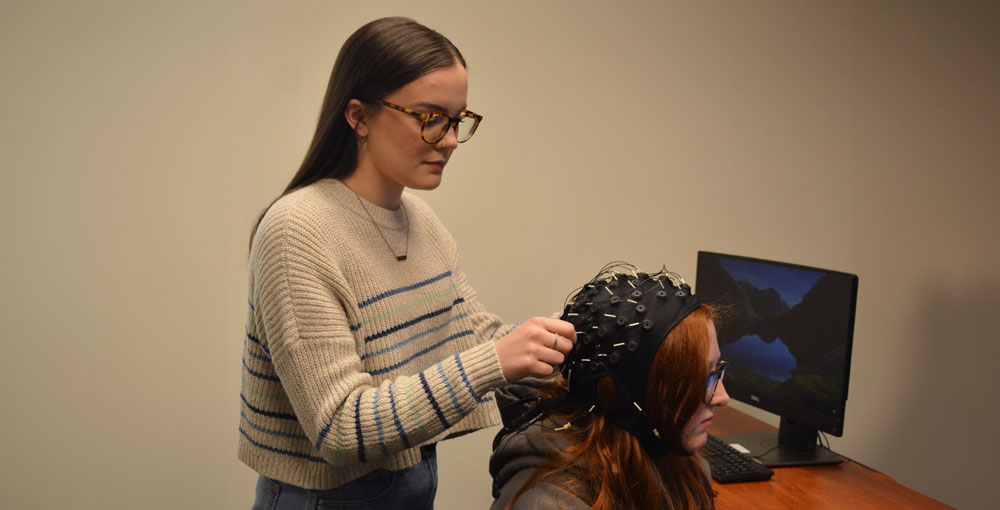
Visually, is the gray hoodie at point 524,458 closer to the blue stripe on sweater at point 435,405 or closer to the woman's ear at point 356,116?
the blue stripe on sweater at point 435,405

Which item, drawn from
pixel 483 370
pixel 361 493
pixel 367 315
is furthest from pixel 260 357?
pixel 483 370

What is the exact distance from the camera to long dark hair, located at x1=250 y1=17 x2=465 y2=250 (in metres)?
1.32

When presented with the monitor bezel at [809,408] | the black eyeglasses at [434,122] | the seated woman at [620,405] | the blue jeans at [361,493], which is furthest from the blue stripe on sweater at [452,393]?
the monitor bezel at [809,408]

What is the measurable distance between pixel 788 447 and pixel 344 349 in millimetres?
1493

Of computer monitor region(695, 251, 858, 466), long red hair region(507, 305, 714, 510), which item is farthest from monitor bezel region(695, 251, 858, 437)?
long red hair region(507, 305, 714, 510)

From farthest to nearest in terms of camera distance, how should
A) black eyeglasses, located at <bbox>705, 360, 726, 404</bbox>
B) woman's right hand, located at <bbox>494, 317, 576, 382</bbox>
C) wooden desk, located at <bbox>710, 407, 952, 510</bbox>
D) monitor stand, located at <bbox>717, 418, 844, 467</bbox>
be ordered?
monitor stand, located at <bbox>717, 418, 844, 467</bbox>, wooden desk, located at <bbox>710, 407, 952, 510</bbox>, black eyeglasses, located at <bbox>705, 360, 726, 404</bbox>, woman's right hand, located at <bbox>494, 317, 576, 382</bbox>

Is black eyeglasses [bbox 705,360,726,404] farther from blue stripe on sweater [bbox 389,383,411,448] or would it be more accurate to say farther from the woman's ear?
the woman's ear

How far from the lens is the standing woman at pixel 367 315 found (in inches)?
46.6

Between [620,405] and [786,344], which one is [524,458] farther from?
[786,344]

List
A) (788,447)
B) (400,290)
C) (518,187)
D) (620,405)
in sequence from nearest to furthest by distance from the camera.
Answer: (620,405), (400,290), (788,447), (518,187)

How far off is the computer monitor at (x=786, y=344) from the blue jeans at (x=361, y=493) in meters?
0.95

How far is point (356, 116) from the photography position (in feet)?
4.51

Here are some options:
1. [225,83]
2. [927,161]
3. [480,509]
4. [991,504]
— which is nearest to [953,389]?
[991,504]

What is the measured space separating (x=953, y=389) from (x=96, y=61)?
3.39 m
